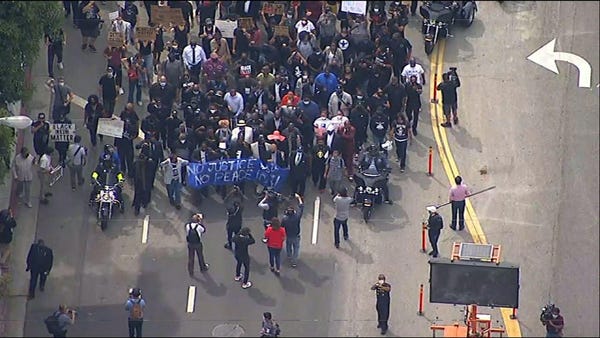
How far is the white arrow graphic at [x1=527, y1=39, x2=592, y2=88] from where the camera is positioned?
48.9 metres

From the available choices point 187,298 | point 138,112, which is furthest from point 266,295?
point 138,112

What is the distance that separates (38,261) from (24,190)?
337 centimetres

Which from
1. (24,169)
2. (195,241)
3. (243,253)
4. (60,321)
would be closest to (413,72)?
(243,253)

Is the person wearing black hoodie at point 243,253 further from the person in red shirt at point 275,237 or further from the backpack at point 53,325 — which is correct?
the backpack at point 53,325

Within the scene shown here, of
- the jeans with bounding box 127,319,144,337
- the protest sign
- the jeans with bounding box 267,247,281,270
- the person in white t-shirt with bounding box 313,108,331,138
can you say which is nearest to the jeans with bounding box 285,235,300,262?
the jeans with bounding box 267,247,281,270

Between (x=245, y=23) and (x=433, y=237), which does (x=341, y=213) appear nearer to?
(x=433, y=237)

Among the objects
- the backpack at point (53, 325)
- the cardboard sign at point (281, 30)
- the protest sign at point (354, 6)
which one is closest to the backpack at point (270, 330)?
the backpack at point (53, 325)

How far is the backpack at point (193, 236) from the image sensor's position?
41.4m

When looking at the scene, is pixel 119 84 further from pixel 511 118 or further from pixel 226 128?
pixel 511 118

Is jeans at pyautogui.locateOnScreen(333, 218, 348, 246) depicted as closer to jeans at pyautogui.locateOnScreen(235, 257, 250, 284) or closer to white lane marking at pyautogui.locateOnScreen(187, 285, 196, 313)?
jeans at pyautogui.locateOnScreen(235, 257, 250, 284)

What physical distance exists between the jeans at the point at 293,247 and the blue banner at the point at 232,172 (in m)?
2.24

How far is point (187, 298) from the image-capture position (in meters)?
42.0

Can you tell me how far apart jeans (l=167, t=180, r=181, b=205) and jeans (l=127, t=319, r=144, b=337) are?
14.8 ft

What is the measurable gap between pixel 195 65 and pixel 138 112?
1821 mm
